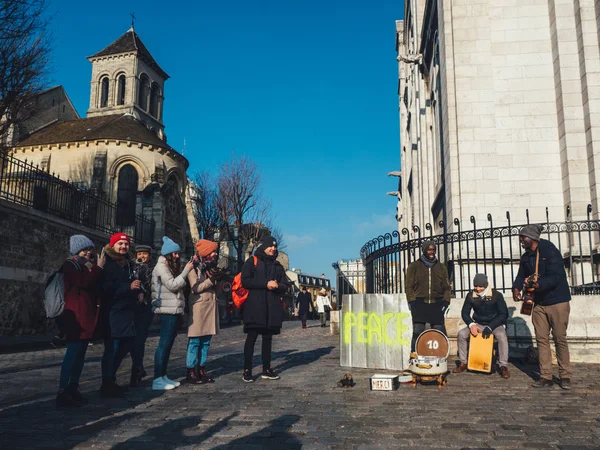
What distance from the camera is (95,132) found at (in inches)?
1526

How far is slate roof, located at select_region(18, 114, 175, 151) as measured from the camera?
37.7m

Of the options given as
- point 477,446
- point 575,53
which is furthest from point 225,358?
point 575,53

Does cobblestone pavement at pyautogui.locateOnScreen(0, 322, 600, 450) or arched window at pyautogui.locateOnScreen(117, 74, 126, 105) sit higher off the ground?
arched window at pyautogui.locateOnScreen(117, 74, 126, 105)

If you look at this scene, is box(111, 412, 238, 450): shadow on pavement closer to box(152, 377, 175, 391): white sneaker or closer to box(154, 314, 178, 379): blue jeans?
box(152, 377, 175, 391): white sneaker

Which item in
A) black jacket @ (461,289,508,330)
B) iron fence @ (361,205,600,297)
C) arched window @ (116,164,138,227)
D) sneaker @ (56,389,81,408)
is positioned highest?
arched window @ (116,164,138,227)

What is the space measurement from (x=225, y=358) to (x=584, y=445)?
7.21m

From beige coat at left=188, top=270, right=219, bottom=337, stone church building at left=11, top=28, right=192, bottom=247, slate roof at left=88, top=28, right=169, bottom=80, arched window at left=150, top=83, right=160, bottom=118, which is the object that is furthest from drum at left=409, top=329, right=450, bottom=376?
arched window at left=150, top=83, right=160, bottom=118

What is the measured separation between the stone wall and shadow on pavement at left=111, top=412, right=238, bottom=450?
1327cm

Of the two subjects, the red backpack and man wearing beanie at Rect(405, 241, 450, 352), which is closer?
the red backpack

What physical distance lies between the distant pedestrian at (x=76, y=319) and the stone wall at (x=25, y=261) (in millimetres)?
11555

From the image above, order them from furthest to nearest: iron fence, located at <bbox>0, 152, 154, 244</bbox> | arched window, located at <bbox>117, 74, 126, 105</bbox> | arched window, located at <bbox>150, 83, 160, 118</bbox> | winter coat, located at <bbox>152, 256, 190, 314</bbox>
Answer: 1. arched window, located at <bbox>150, 83, 160, 118</bbox>
2. arched window, located at <bbox>117, 74, 126, 105</bbox>
3. iron fence, located at <bbox>0, 152, 154, 244</bbox>
4. winter coat, located at <bbox>152, 256, 190, 314</bbox>

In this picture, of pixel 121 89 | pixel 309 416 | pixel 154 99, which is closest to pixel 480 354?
pixel 309 416

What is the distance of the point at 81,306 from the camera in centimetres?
537

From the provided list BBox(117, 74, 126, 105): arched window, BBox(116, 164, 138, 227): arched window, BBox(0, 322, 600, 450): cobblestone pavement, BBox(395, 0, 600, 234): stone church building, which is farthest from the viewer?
BBox(117, 74, 126, 105): arched window
